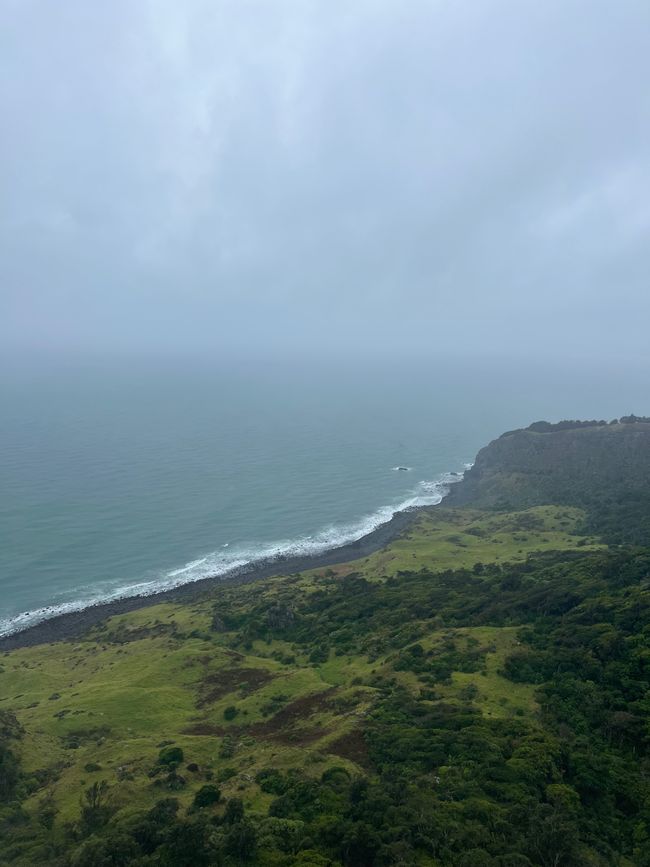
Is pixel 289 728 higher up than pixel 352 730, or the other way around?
pixel 352 730

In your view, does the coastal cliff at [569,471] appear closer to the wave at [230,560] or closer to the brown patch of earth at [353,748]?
the wave at [230,560]

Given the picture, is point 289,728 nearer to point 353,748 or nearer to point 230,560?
point 353,748

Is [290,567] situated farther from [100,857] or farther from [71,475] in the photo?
[100,857]

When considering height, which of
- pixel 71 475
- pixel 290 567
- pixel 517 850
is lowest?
pixel 290 567

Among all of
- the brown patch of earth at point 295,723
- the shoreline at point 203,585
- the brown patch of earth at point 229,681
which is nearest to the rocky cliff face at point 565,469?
the shoreline at point 203,585


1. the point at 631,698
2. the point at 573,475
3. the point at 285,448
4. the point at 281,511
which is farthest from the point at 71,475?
the point at 631,698

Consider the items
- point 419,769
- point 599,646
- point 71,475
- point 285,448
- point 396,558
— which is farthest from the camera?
point 285,448

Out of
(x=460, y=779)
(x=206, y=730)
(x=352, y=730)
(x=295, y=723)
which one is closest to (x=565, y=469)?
(x=295, y=723)
